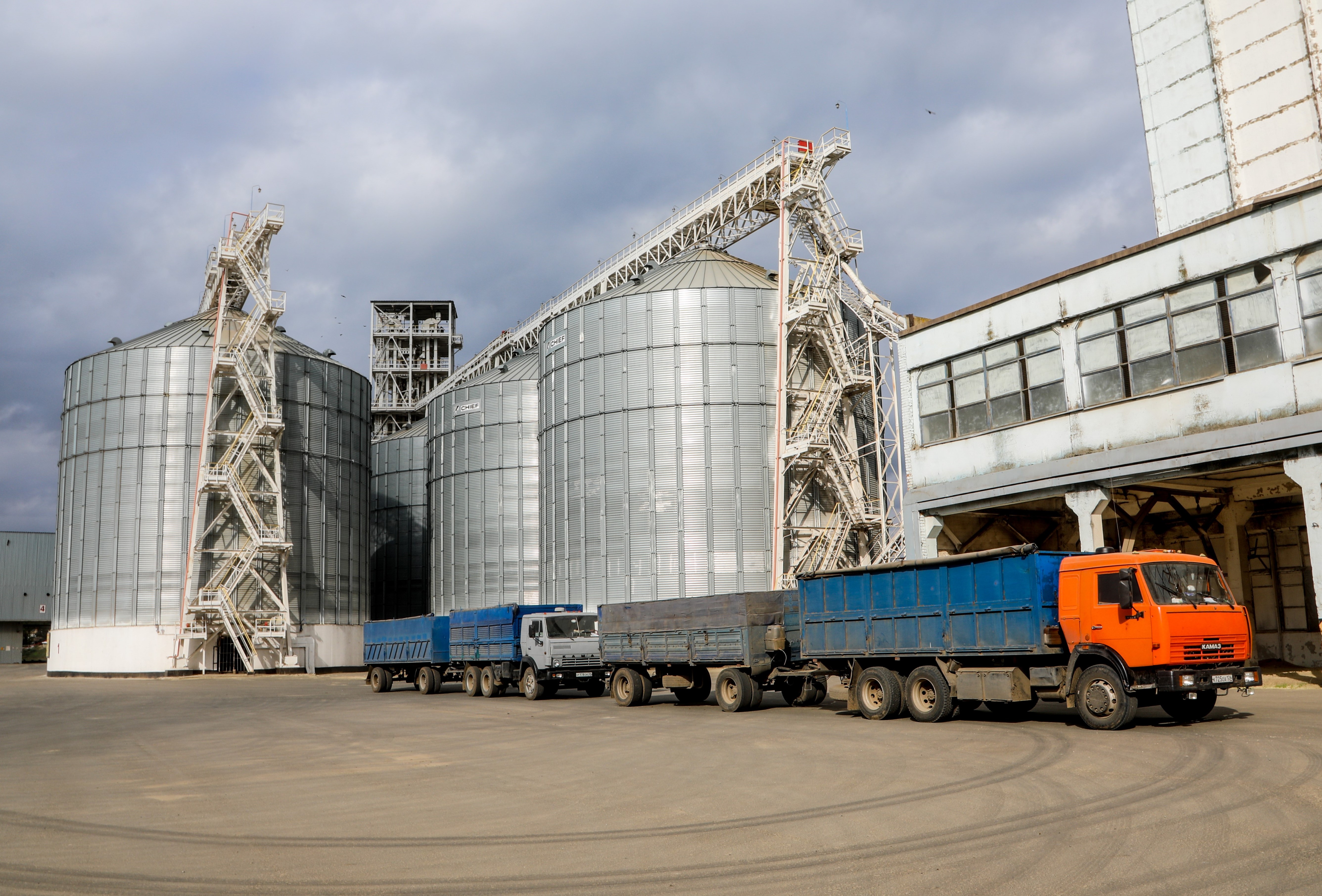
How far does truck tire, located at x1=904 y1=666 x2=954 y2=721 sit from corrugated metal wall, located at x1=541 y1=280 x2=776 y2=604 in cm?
2040

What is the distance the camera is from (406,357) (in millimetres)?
80812

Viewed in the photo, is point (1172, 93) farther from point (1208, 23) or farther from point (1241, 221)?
point (1241, 221)

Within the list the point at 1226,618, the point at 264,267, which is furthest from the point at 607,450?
the point at 1226,618

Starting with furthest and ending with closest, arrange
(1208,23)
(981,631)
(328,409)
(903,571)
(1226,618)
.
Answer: (328,409)
(1208,23)
(903,571)
(981,631)
(1226,618)

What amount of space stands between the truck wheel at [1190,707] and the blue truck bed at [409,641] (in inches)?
951

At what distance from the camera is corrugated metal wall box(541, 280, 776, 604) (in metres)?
40.7

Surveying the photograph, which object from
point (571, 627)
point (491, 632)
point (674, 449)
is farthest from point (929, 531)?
point (674, 449)

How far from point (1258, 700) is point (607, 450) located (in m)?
27.4

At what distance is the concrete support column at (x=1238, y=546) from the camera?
29125mm

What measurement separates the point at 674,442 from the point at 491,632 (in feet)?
41.0

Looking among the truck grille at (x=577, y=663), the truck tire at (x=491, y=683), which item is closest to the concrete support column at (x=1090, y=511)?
the truck grille at (x=577, y=663)

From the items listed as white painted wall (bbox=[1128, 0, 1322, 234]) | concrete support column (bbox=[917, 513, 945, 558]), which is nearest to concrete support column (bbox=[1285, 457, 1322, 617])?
concrete support column (bbox=[917, 513, 945, 558])

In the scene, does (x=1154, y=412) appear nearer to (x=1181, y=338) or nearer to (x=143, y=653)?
(x=1181, y=338)

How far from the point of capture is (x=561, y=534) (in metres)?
45.4
